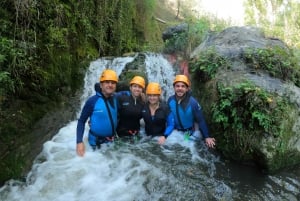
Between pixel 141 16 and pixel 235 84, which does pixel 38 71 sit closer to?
pixel 235 84

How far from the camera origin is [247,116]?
4.89m

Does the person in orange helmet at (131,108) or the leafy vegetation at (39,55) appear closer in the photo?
the leafy vegetation at (39,55)

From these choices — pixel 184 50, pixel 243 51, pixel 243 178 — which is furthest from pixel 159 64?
pixel 243 178

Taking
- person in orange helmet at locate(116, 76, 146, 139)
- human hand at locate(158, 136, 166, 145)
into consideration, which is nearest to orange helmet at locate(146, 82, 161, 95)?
person in orange helmet at locate(116, 76, 146, 139)

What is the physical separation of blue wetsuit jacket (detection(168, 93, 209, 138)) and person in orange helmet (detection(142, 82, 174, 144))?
15cm

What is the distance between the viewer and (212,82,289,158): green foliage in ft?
15.7

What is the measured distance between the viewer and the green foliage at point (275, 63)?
5.69 m

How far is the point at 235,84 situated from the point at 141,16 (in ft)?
22.6

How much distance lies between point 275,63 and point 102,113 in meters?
3.22

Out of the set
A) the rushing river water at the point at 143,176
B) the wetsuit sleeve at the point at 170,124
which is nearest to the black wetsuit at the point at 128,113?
the rushing river water at the point at 143,176

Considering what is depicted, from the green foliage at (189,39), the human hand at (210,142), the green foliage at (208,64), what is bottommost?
the human hand at (210,142)

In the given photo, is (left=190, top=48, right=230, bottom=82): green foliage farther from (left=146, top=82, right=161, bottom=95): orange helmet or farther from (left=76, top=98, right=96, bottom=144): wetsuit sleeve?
(left=76, top=98, right=96, bottom=144): wetsuit sleeve

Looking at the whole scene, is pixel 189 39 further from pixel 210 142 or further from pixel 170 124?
pixel 210 142

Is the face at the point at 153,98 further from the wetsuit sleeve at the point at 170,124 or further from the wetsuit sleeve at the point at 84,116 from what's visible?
the wetsuit sleeve at the point at 84,116
